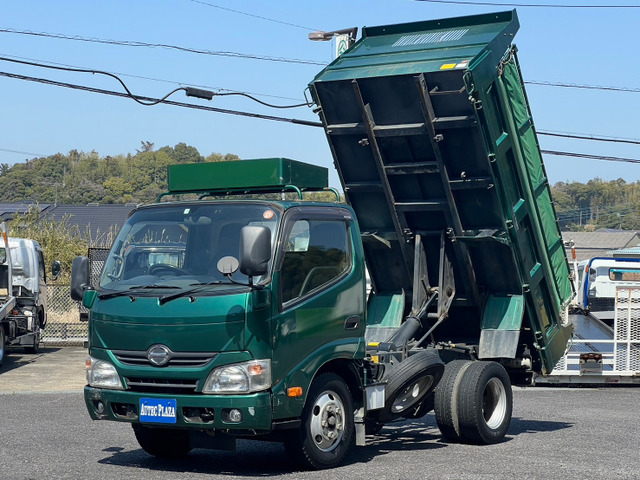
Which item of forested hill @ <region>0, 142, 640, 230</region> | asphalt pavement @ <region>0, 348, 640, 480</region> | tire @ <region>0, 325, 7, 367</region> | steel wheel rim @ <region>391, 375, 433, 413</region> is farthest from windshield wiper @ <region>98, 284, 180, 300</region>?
forested hill @ <region>0, 142, 640, 230</region>

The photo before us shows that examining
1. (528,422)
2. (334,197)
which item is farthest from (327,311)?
(528,422)

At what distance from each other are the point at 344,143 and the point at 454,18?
1.84 metres

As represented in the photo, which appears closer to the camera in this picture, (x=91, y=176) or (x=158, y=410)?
(x=158, y=410)

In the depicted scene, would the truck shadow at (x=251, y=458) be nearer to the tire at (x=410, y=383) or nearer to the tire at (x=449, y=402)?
the tire at (x=449, y=402)

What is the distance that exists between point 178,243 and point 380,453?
2972mm

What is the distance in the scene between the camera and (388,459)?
9.18 meters

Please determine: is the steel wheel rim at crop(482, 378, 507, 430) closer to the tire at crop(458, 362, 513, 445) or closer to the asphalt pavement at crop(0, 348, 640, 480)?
the tire at crop(458, 362, 513, 445)

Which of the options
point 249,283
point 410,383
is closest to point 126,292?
point 249,283

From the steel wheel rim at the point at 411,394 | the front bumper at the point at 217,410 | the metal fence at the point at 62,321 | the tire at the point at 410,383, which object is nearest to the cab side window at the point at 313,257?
the front bumper at the point at 217,410

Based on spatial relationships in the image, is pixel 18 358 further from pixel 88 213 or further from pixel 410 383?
pixel 88 213

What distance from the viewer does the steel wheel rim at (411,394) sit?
9695mm

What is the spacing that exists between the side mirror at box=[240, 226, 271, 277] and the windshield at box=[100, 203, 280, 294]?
45cm

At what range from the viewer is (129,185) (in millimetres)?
113562

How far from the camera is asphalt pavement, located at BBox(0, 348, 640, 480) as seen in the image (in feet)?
27.2
